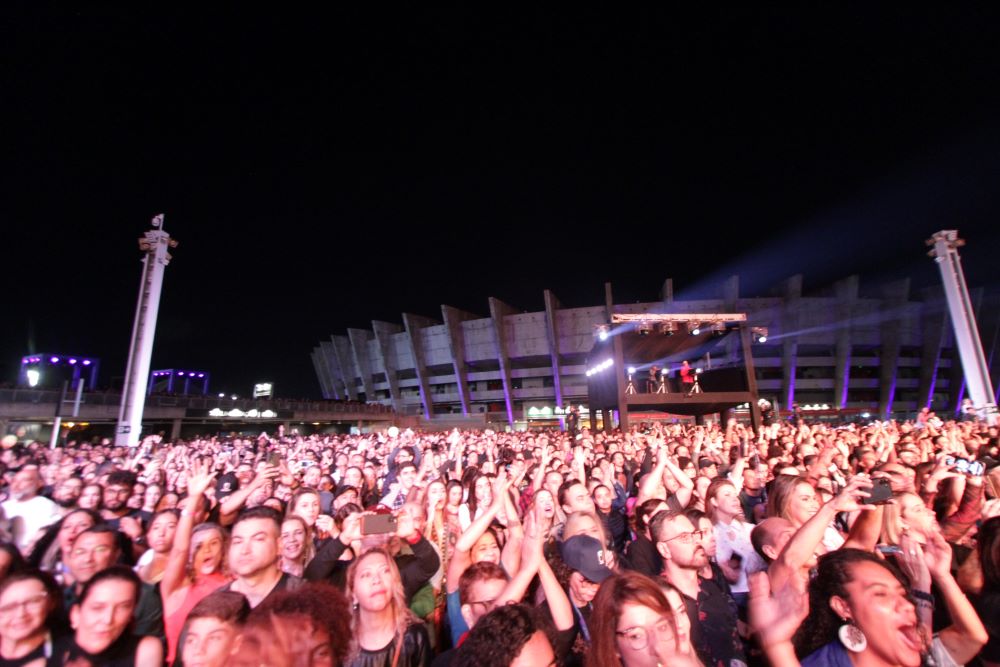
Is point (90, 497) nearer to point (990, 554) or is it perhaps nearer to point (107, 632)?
point (107, 632)

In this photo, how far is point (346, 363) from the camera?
64.6m

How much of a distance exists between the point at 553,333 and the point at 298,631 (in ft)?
158

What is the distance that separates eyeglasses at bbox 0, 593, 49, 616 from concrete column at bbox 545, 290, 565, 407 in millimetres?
47076

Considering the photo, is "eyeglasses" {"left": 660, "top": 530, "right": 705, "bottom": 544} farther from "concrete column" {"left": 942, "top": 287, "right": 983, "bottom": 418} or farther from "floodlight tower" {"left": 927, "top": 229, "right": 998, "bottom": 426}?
"concrete column" {"left": 942, "top": 287, "right": 983, "bottom": 418}

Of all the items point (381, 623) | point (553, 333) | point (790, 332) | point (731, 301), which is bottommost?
point (381, 623)

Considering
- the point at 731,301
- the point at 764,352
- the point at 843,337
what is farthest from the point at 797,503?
the point at 843,337

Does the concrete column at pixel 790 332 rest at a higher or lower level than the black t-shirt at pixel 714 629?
higher

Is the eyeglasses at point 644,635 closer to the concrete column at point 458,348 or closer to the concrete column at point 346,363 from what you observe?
the concrete column at point 458,348

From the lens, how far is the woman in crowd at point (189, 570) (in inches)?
123

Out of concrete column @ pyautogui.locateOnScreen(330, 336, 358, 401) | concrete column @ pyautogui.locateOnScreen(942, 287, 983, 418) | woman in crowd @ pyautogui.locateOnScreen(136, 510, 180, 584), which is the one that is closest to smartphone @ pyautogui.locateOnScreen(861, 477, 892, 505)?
woman in crowd @ pyautogui.locateOnScreen(136, 510, 180, 584)

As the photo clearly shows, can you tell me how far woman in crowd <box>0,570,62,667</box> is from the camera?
2396 mm

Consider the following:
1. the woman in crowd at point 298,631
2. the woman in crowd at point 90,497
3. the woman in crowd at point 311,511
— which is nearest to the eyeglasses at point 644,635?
Result: the woman in crowd at point 298,631

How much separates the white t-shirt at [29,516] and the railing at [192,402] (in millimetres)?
22772

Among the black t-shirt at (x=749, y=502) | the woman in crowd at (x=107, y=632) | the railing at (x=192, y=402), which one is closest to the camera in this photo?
the woman in crowd at (x=107, y=632)
